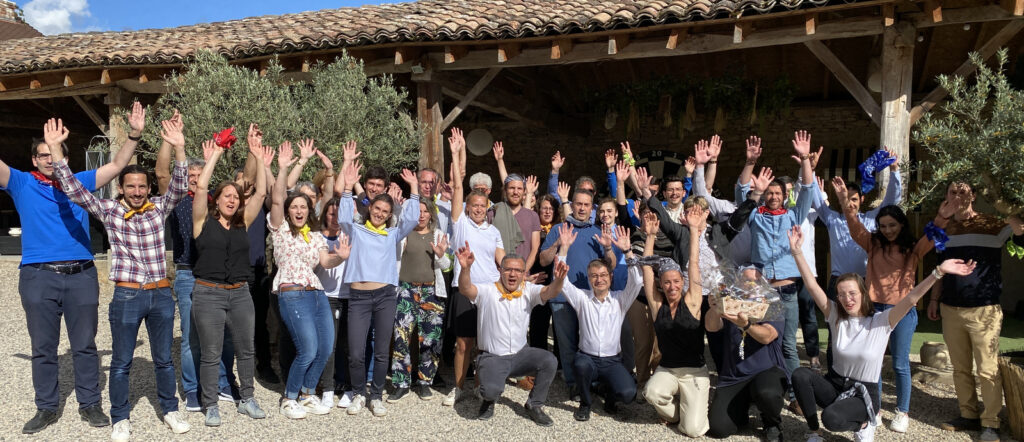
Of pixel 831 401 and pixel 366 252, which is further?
pixel 366 252

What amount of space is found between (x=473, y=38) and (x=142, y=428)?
4.95m

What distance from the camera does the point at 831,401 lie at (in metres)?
4.36

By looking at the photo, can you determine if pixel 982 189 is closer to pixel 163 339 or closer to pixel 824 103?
pixel 163 339

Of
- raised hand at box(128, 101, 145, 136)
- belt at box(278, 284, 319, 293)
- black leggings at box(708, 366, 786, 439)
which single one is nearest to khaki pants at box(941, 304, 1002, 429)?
black leggings at box(708, 366, 786, 439)

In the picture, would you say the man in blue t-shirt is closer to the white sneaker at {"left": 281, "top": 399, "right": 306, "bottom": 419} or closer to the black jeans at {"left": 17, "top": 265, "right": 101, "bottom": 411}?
the black jeans at {"left": 17, "top": 265, "right": 101, "bottom": 411}

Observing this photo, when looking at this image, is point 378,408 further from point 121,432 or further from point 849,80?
point 849,80

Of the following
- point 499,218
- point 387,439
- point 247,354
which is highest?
point 499,218

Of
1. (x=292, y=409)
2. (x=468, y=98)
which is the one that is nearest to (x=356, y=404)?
(x=292, y=409)

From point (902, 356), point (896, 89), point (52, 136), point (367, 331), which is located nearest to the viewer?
point (52, 136)

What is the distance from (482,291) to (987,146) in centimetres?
320

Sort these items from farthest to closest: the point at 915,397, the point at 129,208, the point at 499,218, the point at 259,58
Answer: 1. the point at 259,58
2. the point at 499,218
3. the point at 915,397
4. the point at 129,208

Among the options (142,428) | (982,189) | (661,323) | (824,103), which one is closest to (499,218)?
(661,323)

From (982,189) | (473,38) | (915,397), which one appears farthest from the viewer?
(473,38)

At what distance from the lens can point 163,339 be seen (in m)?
4.38
